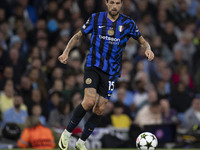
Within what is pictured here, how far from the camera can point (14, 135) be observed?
11.3m

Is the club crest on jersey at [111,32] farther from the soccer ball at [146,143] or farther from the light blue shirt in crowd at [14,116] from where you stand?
the light blue shirt in crowd at [14,116]

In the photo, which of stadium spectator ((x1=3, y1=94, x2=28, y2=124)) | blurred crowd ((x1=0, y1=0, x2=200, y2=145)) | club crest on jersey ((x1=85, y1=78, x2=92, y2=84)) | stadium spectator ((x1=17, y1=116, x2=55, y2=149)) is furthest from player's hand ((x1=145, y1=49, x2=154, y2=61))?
stadium spectator ((x1=3, y1=94, x2=28, y2=124))

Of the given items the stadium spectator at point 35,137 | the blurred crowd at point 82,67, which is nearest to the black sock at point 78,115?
the stadium spectator at point 35,137

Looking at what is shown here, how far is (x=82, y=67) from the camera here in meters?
14.3

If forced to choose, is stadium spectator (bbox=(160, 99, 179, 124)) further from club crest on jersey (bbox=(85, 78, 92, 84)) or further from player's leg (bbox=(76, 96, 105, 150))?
club crest on jersey (bbox=(85, 78, 92, 84))

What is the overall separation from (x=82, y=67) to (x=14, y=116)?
282 centimetres

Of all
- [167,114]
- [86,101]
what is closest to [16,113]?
[167,114]

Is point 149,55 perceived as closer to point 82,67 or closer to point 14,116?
point 14,116

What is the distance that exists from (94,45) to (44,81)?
17.6 ft

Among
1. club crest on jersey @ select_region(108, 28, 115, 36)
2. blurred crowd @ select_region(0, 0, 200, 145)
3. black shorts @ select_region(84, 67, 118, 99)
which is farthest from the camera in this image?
blurred crowd @ select_region(0, 0, 200, 145)

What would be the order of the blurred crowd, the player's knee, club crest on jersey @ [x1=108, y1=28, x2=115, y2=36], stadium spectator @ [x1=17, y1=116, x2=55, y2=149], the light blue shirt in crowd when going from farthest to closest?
the blurred crowd → the light blue shirt in crowd → stadium spectator @ [x1=17, y1=116, x2=55, y2=149] → club crest on jersey @ [x1=108, y1=28, x2=115, y2=36] → the player's knee

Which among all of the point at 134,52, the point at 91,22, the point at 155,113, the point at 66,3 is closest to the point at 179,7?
the point at 134,52

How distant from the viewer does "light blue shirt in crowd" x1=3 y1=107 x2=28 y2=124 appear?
12.2 meters

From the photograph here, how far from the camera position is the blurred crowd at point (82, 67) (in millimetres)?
12727
